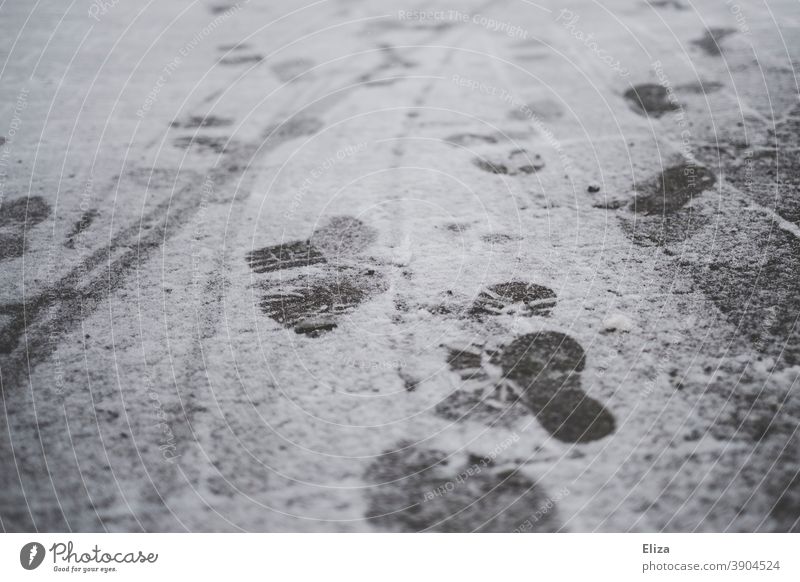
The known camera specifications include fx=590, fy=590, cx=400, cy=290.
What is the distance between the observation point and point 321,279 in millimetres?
1105

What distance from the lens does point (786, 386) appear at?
89 cm

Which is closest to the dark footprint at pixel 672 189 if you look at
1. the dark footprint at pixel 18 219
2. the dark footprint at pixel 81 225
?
the dark footprint at pixel 81 225

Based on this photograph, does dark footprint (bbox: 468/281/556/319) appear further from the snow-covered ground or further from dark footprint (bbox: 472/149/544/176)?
dark footprint (bbox: 472/149/544/176)

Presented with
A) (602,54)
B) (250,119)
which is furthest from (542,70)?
(250,119)

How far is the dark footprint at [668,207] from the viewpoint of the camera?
3.80 feet

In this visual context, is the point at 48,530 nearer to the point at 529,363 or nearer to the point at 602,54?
the point at 529,363

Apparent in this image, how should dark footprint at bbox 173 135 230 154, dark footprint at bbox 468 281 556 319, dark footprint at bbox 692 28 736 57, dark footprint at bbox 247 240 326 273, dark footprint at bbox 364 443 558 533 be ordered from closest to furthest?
dark footprint at bbox 364 443 558 533 < dark footprint at bbox 468 281 556 319 < dark footprint at bbox 247 240 326 273 < dark footprint at bbox 173 135 230 154 < dark footprint at bbox 692 28 736 57

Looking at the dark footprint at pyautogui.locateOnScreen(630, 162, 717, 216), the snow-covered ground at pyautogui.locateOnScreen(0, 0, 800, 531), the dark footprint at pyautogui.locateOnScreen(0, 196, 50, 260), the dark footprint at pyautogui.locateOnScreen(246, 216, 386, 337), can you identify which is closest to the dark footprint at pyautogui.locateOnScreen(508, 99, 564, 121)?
the snow-covered ground at pyautogui.locateOnScreen(0, 0, 800, 531)

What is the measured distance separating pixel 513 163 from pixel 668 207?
0.35 meters

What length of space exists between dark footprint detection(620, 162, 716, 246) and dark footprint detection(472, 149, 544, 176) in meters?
0.24

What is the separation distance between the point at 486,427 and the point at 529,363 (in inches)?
5.2

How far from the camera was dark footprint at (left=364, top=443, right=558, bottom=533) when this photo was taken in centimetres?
80

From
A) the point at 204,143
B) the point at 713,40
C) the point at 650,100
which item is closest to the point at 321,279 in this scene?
the point at 204,143

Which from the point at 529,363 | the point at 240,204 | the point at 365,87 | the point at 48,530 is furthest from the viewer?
the point at 365,87
